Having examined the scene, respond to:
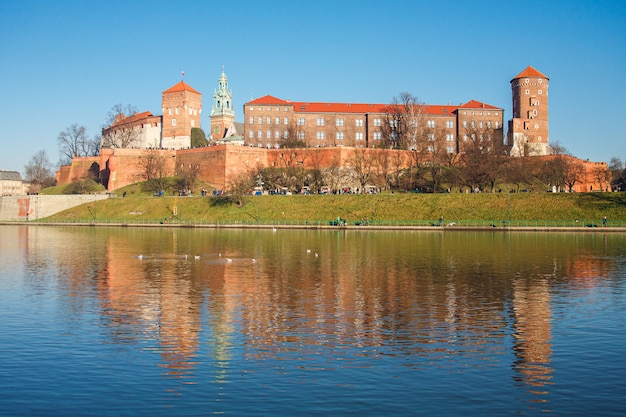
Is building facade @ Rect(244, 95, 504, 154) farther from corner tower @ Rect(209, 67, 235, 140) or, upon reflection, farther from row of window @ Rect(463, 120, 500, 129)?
corner tower @ Rect(209, 67, 235, 140)

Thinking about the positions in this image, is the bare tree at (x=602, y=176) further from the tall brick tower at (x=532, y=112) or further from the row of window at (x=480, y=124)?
the row of window at (x=480, y=124)

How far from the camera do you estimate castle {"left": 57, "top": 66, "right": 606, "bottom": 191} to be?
78250 mm

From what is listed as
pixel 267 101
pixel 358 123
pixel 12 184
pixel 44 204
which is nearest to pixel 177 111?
pixel 267 101

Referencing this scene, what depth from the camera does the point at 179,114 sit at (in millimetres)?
86938

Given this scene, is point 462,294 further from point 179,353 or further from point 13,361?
point 13,361

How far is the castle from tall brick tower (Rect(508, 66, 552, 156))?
0.12 metres

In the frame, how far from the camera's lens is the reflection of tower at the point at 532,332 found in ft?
37.5

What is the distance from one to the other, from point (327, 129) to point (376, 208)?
29708mm

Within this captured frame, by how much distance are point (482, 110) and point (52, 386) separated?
265 feet

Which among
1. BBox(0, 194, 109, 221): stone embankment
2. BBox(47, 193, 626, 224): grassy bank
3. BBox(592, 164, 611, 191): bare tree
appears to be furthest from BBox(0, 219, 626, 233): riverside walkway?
BBox(592, 164, 611, 191): bare tree

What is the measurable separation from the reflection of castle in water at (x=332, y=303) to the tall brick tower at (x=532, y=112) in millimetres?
53700

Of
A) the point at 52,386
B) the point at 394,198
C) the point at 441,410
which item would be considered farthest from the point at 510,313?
the point at 394,198

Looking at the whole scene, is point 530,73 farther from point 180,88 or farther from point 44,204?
point 44,204

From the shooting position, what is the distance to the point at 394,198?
5866cm
